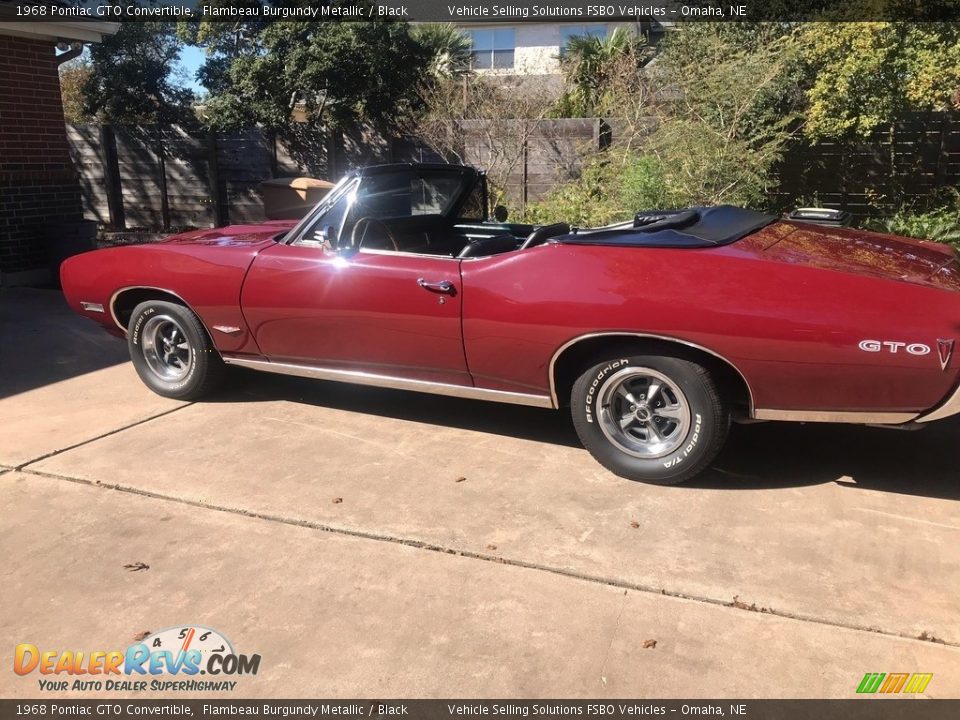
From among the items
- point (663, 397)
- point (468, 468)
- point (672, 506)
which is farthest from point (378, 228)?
point (672, 506)

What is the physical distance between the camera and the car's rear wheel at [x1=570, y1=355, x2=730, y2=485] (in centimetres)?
374

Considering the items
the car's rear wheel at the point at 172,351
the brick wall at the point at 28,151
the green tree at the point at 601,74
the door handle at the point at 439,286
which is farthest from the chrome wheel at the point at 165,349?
the green tree at the point at 601,74

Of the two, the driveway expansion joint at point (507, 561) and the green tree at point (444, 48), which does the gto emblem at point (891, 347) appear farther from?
the green tree at point (444, 48)

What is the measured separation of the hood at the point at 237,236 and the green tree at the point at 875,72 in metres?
7.23

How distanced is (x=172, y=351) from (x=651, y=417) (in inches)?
127

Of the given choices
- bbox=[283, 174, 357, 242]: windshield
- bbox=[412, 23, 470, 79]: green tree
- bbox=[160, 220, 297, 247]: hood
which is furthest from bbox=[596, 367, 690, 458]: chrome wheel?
bbox=[412, 23, 470, 79]: green tree

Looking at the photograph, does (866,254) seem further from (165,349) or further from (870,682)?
(165,349)

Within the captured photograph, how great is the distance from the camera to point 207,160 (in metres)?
14.3

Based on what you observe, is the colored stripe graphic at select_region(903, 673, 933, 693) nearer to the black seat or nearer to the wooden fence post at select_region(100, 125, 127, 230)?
the black seat

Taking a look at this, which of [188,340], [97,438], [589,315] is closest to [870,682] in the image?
[589,315]

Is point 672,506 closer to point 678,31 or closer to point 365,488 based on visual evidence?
point 365,488

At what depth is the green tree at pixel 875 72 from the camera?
933 cm

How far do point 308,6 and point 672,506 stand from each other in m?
12.4

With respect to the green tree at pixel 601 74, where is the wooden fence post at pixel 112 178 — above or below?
below
